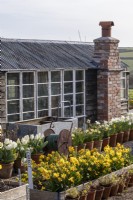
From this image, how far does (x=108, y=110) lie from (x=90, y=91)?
91 cm

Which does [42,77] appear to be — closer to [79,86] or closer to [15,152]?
[79,86]

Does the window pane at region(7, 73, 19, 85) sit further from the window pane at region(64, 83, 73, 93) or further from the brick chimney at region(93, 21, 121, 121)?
the brick chimney at region(93, 21, 121, 121)

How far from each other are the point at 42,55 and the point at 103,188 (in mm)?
8063

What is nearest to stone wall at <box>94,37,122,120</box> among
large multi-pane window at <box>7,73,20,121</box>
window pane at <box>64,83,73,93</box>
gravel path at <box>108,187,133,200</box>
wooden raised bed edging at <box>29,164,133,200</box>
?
window pane at <box>64,83,73,93</box>

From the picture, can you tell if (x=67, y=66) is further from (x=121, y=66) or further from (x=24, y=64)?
(x=121, y=66)

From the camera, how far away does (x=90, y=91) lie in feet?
57.4

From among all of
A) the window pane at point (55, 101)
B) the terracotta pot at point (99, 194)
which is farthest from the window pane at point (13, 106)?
the terracotta pot at point (99, 194)

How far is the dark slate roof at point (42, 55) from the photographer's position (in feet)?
47.1

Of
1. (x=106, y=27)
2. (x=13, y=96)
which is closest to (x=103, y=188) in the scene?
(x=13, y=96)

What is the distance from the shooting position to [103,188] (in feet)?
28.1

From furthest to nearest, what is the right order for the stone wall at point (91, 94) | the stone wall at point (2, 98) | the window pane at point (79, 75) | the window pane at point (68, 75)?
1. the stone wall at point (91, 94)
2. the window pane at point (79, 75)
3. the window pane at point (68, 75)
4. the stone wall at point (2, 98)

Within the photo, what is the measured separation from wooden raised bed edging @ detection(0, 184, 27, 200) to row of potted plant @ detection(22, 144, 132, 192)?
625 millimetres

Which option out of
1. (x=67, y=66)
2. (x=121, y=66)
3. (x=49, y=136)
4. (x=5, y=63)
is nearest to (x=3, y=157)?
(x=49, y=136)

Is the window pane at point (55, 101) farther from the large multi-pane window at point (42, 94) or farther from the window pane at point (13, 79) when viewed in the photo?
the window pane at point (13, 79)
